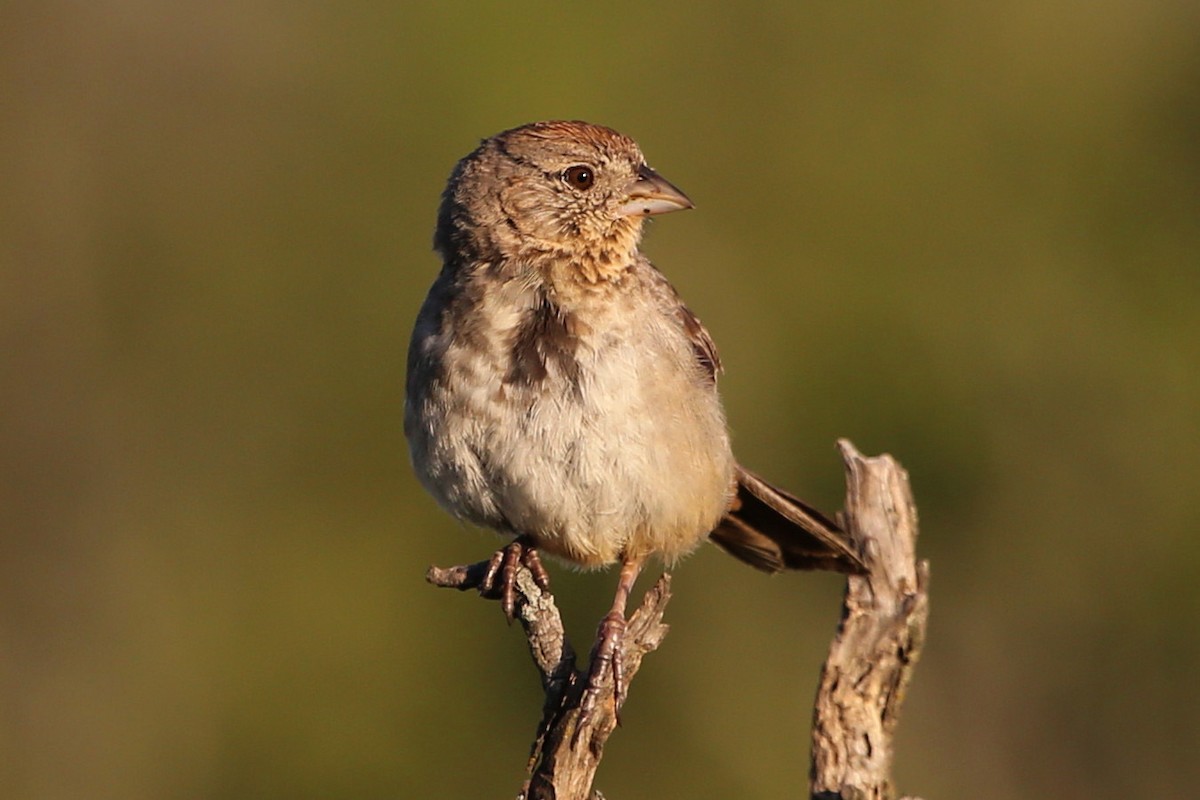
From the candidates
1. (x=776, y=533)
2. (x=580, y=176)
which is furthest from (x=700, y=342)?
(x=776, y=533)

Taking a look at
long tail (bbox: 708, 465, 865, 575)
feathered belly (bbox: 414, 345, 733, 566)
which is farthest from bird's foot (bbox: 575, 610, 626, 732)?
long tail (bbox: 708, 465, 865, 575)

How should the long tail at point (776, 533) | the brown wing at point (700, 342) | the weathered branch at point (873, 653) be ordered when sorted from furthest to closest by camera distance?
1. the long tail at point (776, 533)
2. the brown wing at point (700, 342)
3. the weathered branch at point (873, 653)

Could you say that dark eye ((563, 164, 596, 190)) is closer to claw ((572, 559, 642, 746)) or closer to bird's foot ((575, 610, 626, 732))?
claw ((572, 559, 642, 746))

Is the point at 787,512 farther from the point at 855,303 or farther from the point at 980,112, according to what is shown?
the point at 980,112

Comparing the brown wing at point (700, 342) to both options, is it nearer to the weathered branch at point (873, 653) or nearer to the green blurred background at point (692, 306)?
the weathered branch at point (873, 653)

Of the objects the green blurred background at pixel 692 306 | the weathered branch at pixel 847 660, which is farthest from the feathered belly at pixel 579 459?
the green blurred background at pixel 692 306

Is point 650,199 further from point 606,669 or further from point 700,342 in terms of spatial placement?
point 606,669

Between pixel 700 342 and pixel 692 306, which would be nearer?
pixel 700 342
